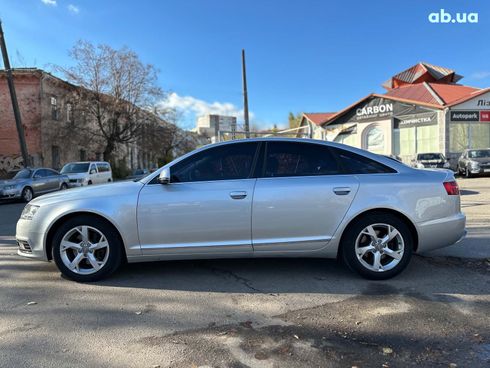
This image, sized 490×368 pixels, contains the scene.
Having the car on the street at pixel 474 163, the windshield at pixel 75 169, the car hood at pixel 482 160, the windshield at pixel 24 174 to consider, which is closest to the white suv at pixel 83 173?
the windshield at pixel 75 169

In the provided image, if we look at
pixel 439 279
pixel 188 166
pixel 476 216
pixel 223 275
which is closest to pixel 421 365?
pixel 439 279

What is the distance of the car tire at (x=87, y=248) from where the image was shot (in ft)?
14.9

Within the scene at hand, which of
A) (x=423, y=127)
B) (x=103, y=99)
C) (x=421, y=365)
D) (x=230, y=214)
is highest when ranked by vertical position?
(x=103, y=99)

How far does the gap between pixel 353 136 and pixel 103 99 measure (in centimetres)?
2014

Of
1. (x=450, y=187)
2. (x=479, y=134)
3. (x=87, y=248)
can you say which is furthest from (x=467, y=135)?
(x=87, y=248)

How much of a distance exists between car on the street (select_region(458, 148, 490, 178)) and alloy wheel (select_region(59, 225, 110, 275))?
2301cm

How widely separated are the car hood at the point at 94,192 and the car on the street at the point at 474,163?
74.5 feet

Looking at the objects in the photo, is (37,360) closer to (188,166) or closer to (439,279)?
(188,166)

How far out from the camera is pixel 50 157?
30.0m

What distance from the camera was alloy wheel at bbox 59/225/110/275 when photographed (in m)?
4.57

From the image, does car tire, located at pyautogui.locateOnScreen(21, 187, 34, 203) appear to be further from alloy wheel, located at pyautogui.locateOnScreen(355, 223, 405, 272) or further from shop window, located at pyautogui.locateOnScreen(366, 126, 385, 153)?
shop window, located at pyautogui.locateOnScreen(366, 126, 385, 153)

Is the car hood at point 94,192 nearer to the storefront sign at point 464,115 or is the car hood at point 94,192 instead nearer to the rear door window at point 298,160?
the rear door window at point 298,160

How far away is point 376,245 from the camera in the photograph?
14.9 ft

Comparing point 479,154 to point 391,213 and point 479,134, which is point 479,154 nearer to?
point 479,134
